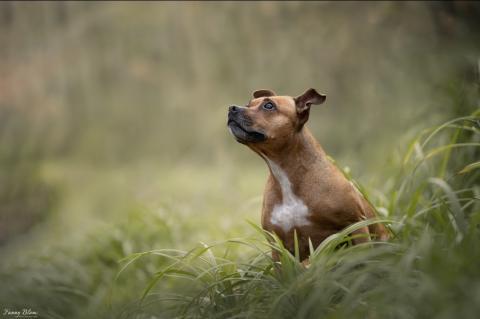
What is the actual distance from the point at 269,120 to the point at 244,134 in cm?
18

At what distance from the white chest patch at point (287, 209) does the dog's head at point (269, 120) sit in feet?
0.65

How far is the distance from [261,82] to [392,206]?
6.77 meters

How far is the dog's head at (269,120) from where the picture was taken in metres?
3.48

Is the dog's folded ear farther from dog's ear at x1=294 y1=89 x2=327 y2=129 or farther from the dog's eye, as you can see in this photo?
the dog's eye

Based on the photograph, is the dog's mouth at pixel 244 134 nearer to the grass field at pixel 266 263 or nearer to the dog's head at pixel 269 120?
the dog's head at pixel 269 120

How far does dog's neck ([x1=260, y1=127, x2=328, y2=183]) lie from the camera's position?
3494 mm

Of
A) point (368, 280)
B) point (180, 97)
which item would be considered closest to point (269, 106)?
point (368, 280)

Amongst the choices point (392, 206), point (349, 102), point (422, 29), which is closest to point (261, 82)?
point (349, 102)

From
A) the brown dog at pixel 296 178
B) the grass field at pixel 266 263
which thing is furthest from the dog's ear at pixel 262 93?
the grass field at pixel 266 263

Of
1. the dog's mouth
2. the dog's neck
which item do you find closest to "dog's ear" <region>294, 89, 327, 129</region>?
the dog's neck

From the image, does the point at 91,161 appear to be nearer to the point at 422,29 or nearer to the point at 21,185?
the point at 21,185

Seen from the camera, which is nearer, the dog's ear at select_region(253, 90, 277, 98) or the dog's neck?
the dog's neck

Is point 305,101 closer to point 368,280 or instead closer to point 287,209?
point 287,209

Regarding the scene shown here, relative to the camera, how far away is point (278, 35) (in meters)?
9.73
